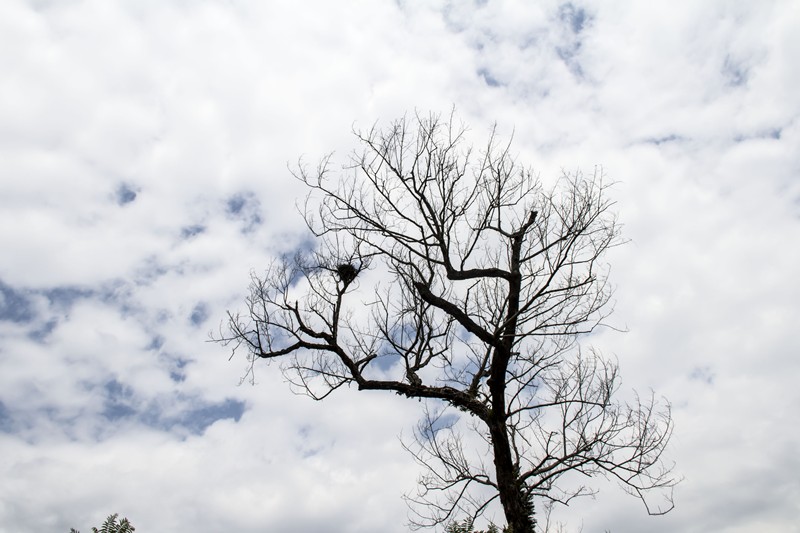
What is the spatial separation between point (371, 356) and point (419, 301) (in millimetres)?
1183

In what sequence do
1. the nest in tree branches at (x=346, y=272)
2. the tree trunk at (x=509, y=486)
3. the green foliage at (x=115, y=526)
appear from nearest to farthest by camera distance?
1. the green foliage at (x=115, y=526)
2. the tree trunk at (x=509, y=486)
3. the nest in tree branches at (x=346, y=272)

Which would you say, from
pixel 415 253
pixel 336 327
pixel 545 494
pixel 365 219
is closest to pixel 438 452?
pixel 545 494

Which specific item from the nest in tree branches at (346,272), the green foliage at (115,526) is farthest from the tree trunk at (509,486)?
the green foliage at (115,526)

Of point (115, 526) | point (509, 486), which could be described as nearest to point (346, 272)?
point (509, 486)

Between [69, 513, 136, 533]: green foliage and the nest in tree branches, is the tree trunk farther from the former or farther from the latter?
[69, 513, 136, 533]: green foliage

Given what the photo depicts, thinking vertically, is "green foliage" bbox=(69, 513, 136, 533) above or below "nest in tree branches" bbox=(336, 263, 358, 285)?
below

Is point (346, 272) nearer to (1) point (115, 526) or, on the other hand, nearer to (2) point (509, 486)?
(2) point (509, 486)

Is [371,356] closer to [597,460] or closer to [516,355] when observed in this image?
[516,355]

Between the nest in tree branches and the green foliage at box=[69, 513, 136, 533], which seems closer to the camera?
the green foliage at box=[69, 513, 136, 533]

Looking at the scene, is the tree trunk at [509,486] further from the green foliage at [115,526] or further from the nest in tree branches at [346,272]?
the green foliage at [115,526]

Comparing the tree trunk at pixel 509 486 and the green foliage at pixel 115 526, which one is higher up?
the tree trunk at pixel 509 486

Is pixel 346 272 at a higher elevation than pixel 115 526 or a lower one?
higher

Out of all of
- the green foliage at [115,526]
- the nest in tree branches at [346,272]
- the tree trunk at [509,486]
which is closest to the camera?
the green foliage at [115,526]

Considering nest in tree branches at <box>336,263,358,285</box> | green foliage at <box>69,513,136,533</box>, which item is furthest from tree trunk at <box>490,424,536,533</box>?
green foliage at <box>69,513,136,533</box>
